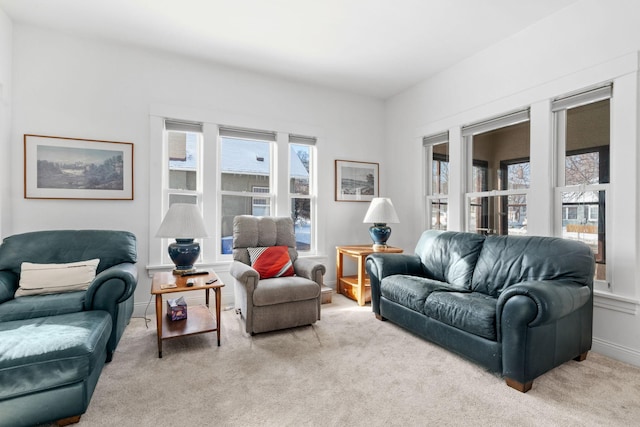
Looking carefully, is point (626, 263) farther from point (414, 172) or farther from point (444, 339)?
point (414, 172)

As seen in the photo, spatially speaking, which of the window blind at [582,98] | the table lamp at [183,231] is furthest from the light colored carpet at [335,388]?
the window blind at [582,98]

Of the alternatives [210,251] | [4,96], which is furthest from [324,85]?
[4,96]

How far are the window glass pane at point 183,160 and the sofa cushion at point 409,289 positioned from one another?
242cm

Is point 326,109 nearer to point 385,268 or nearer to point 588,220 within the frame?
point 385,268

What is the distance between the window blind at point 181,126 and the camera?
136 inches

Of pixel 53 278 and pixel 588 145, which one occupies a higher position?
pixel 588 145

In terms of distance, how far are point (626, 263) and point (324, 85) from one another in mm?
3610

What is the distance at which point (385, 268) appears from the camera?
3133 mm

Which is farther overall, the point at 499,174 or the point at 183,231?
the point at 499,174

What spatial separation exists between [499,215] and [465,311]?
1.56m

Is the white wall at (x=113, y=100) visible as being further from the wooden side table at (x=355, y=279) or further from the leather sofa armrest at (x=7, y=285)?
the wooden side table at (x=355, y=279)

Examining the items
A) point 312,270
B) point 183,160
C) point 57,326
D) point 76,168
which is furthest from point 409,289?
point 76,168

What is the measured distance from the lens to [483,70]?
3.33m

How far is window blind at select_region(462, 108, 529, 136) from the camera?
9.89 ft
